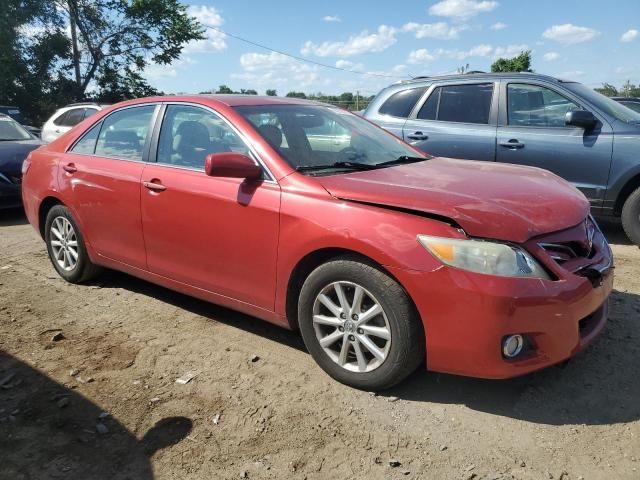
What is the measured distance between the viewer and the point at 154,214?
380cm

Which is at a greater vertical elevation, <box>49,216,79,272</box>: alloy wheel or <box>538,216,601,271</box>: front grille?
<box>538,216,601,271</box>: front grille

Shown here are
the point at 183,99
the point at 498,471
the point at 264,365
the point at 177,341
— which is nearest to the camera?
the point at 498,471

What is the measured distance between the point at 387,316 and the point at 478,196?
78 cm

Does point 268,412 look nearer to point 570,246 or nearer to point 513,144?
point 570,246

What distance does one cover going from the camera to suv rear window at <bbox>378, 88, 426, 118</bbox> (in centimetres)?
688

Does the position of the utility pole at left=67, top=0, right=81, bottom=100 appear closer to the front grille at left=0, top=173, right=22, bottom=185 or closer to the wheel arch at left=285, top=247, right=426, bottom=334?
the front grille at left=0, top=173, right=22, bottom=185

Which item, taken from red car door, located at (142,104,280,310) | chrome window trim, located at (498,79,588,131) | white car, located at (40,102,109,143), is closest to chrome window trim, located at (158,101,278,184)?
red car door, located at (142,104,280,310)

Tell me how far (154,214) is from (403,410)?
6.98 ft

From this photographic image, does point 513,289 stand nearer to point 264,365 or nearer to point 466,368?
point 466,368

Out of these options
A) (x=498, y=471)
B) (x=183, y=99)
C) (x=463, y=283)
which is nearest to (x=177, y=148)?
(x=183, y=99)

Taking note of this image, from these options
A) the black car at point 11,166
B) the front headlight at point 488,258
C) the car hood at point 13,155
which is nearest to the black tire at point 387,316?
the front headlight at point 488,258

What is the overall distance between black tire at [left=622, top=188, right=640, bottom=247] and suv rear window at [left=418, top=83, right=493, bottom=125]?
1.72 m

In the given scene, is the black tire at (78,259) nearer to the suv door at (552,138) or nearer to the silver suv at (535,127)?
the silver suv at (535,127)

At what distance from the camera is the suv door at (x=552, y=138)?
5676mm
